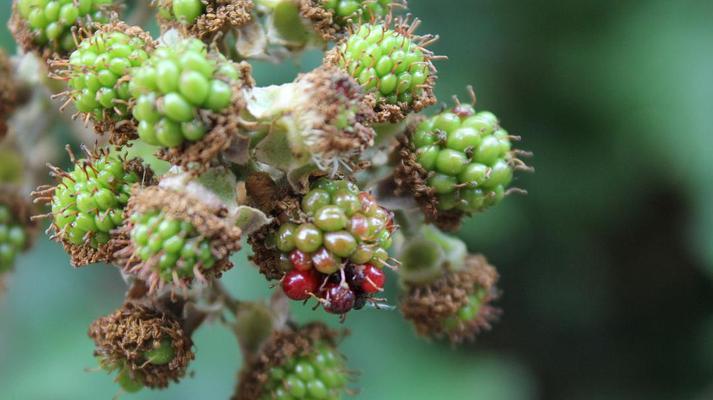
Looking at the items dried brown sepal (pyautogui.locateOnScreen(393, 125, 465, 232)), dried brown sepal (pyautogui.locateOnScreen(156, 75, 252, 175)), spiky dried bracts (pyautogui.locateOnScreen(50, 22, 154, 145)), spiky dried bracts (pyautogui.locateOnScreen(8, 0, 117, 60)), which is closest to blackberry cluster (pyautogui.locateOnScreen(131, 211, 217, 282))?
dried brown sepal (pyautogui.locateOnScreen(156, 75, 252, 175))

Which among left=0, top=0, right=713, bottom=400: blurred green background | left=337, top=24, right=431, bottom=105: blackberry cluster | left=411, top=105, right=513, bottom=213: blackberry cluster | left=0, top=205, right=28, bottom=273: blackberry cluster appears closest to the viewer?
left=337, top=24, right=431, bottom=105: blackberry cluster

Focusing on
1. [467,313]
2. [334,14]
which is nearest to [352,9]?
[334,14]

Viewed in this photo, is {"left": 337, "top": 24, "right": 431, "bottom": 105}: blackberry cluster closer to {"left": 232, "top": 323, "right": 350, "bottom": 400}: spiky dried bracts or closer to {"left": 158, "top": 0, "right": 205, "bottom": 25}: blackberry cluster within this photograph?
{"left": 158, "top": 0, "right": 205, "bottom": 25}: blackberry cluster

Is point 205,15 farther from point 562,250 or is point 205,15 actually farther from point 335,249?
point 562,250

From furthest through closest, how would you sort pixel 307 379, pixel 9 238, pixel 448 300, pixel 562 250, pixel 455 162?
pixel 562 250
pixel 9 238
pixel 448 300
pixel 307 379
pixel 455 162

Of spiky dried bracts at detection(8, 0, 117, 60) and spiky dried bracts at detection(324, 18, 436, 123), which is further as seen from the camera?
spiky dried bracts at detection(8, 0, 117, 60)

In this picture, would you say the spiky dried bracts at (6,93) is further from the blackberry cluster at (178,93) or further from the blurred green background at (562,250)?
the blackberry cluster at (178,93)

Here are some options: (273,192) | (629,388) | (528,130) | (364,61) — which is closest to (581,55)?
(528,130)
